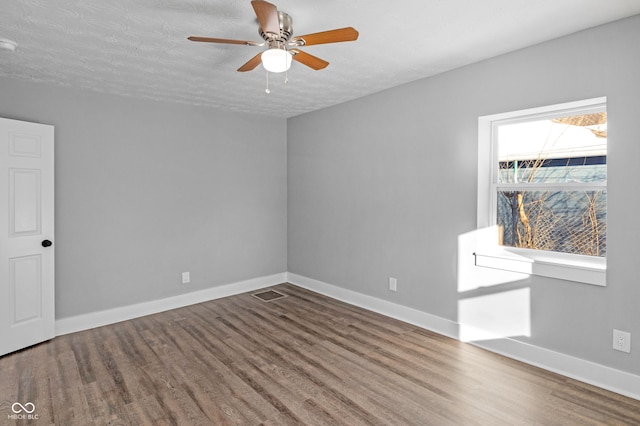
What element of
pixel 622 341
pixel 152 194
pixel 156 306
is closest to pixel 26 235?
pixel 152 194

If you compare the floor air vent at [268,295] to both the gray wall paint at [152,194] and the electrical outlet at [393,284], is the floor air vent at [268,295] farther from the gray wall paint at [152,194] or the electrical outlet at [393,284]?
the electrical outlet at [393,284]

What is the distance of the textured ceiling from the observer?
2.15 metres

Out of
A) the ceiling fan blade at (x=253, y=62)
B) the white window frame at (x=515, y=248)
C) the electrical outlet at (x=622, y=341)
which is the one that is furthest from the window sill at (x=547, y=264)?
the ceiling fan blade at (x=253, y=62)

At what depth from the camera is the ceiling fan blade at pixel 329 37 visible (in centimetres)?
197

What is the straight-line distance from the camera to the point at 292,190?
17.6 ft

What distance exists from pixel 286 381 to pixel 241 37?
8.40 ft

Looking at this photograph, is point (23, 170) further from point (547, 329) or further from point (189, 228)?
point (547, 329)

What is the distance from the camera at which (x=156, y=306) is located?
4.21 m

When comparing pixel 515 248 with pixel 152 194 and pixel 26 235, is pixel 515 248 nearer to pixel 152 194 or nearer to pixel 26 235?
pixel 152 194

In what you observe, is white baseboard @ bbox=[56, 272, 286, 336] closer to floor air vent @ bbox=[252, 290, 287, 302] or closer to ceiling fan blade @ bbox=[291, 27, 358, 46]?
floor air vent @ bbox=[252, 290, 287, 302]

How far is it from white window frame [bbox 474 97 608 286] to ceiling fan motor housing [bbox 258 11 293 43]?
1889 mm

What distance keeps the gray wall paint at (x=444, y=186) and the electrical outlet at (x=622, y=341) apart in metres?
0.03

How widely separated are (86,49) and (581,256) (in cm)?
414

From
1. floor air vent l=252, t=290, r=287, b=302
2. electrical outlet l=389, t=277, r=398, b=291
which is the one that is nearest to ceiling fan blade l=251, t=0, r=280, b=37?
electrical outlet l=389, t=277, r=398, b=291
